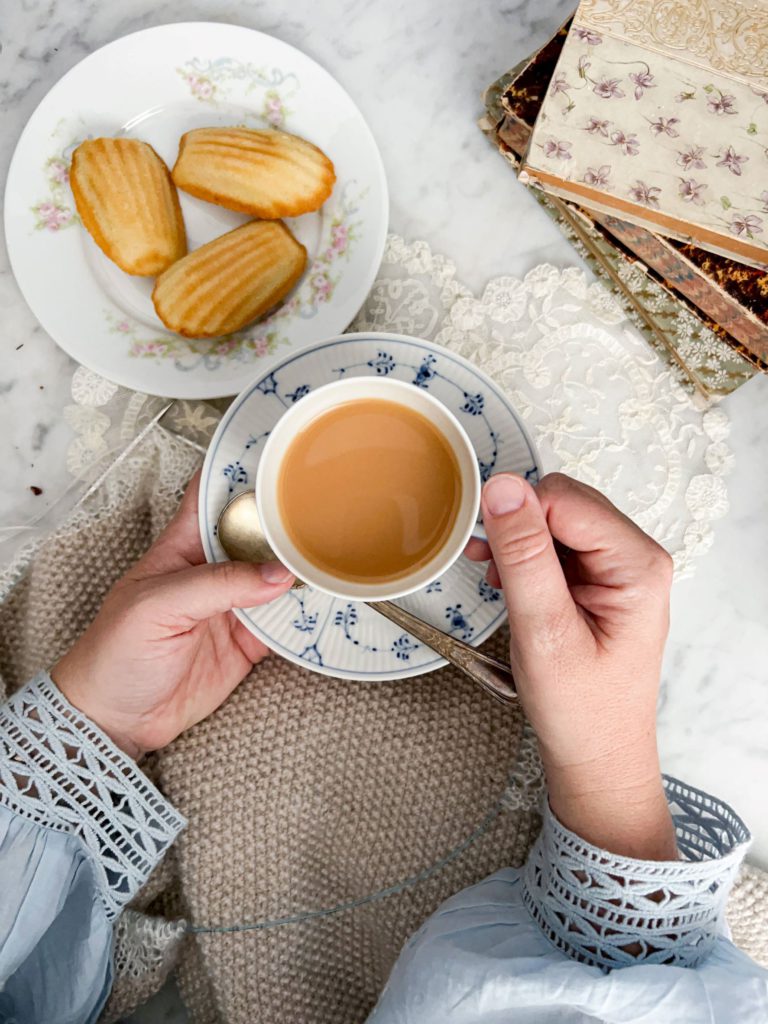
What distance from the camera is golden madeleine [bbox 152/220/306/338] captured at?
102 centimetres

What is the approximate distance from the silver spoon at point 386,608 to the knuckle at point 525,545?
166 mm

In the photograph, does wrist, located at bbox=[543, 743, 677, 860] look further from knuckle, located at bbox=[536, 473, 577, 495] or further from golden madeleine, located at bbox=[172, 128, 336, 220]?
golden madeleine, located at bbox=[172, 128, 336, 220]

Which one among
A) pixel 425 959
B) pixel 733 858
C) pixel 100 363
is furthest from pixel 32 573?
pixel 733 858

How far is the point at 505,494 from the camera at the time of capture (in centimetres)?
79

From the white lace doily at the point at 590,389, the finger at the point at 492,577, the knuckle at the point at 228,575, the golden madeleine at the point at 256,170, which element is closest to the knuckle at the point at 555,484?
the finger at the point at 492,577

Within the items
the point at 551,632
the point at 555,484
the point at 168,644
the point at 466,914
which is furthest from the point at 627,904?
the point at 168,644

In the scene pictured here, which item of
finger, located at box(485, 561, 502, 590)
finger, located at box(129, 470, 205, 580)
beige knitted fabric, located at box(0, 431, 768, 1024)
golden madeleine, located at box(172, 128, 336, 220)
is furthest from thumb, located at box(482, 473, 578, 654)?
golden madeleine, located at box(172, 128, 336, 220)

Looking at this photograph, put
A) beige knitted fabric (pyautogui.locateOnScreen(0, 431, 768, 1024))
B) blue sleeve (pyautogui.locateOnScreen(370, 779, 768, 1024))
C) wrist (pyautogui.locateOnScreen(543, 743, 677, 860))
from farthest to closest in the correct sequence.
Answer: beige knitted fabric (pyautogui.locateOnScreen(0, 431, 768, 1024)), wrist (pyautogui.locateOnScreen(543, 743, 677, 860)), blue sleeve (pyautogui.locateOnScreen(370, 779, 768, 1024))

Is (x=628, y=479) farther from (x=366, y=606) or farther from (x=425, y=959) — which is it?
(x=425, y=959)

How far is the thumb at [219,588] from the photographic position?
0.85 meters

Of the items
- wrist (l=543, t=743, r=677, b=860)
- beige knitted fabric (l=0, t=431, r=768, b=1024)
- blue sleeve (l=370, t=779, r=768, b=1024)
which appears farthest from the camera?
beige knitted fabric (l=0, t=431, r=768, b=1024)

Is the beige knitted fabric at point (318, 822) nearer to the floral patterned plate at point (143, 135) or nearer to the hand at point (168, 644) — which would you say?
the hand at point (168, 644)

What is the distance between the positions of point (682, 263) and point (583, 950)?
0.74 m

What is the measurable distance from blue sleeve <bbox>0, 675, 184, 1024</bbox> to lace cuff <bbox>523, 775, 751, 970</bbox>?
1.39ft
